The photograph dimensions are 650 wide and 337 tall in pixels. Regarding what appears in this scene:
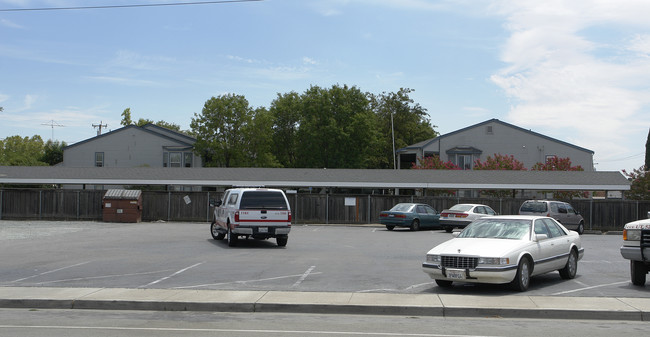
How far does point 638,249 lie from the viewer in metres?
13.2

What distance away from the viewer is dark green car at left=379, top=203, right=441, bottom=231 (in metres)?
32.3

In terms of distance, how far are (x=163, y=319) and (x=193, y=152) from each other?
4965 centimetres

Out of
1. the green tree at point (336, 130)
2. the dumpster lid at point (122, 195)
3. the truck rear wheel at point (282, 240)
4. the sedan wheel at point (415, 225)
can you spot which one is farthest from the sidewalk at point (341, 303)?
the green tree at point (336, 130)

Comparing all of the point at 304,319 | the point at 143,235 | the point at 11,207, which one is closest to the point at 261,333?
the point at 304,319

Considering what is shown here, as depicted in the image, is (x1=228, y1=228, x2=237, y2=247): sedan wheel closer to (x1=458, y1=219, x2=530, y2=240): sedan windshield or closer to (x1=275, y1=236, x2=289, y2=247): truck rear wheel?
(x1=275, y1=236, x2=289, y2=247): truck rear wheel

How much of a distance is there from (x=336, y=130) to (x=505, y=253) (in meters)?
52.6

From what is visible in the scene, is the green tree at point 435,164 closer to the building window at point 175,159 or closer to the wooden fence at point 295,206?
the wooden fence at point 295,206

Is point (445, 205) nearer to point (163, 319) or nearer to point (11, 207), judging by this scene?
point (11, 207)

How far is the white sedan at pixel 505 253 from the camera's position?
12.4 meters

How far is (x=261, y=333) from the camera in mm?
9188

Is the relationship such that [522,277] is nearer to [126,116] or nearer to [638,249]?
[638,249]

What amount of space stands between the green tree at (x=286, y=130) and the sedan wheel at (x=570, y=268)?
5526 centimetres

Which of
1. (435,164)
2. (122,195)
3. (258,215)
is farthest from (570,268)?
(435,164)

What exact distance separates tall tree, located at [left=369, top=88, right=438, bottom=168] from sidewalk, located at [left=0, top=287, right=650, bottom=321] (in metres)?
63.6
